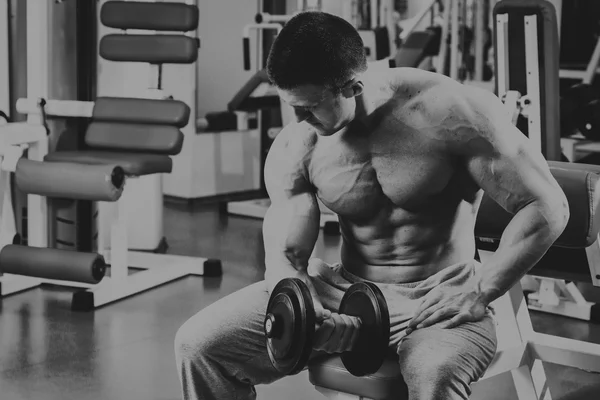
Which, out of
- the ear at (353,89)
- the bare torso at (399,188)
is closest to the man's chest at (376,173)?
the bare torso at (399,188)

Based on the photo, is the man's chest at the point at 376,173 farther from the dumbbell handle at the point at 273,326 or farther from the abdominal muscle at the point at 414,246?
the dumbbell handle at the point at 273,326

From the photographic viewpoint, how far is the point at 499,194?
1922mm

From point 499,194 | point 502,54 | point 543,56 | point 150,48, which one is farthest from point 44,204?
point 499,194

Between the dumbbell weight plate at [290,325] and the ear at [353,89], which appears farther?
the ear at [353,89]

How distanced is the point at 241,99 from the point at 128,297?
2.29 m

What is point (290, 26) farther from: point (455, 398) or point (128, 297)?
point (128, 297)

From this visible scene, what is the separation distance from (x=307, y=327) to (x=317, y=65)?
503mm

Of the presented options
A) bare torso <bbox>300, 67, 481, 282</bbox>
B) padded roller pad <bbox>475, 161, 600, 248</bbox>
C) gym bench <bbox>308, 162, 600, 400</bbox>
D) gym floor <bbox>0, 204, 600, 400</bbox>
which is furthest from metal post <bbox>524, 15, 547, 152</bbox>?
bare torso <bbox>300, 67, 481, 282</bbox>

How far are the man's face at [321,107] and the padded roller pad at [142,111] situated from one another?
2.44 metres

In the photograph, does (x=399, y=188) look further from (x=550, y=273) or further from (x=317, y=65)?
(x=550, y=273)

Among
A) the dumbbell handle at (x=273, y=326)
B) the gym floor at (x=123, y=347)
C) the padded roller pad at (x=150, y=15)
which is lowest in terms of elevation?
the gym floor at (x=123, y=347)

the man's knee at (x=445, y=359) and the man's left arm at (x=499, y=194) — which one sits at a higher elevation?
the man's left arm at (x=499, y=194)

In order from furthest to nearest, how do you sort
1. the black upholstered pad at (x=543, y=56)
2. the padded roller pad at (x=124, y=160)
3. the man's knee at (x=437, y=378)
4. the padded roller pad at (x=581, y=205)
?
the padded roller pad at (x=124, y=160)
the black upholstered pad at (x=543, y=56)
the padded roller pad at (x=581, y=205)
the man's knee at (x=437, y=378)

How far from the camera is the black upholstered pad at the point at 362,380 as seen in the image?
6.17 ft
